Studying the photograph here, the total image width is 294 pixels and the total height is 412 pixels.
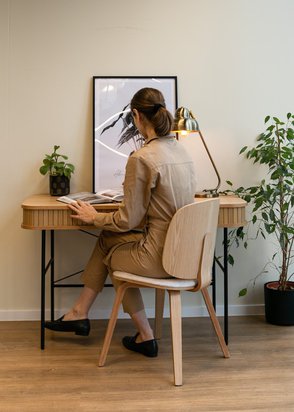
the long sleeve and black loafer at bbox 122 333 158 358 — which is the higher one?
the long sleeve

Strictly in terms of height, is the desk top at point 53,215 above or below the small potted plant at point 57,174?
below

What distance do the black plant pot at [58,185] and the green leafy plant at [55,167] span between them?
2cm

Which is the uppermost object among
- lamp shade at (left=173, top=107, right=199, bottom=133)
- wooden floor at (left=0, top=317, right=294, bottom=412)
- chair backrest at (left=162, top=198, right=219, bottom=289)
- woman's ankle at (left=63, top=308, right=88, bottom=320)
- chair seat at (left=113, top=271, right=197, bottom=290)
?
lamp shade at (left=173, top=107, right=199, bottom=133)

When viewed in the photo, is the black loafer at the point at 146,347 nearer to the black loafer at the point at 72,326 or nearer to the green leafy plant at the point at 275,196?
the black loafer at the point at 72,326

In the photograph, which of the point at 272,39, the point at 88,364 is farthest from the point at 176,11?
the point at 88,364

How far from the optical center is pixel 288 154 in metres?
3.11

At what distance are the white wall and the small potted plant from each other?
140mm

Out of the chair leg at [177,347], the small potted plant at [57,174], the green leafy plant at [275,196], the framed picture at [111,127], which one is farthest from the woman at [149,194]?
the green leafy plant at [275,196]

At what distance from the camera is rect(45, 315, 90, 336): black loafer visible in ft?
9.39

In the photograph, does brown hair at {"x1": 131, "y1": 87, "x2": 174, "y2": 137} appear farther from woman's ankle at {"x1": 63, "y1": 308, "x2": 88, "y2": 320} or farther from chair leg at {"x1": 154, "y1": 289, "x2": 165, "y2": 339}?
woman's ankle at {"x1": 63, "y1": 308, "x2": 88, "y2": 320}

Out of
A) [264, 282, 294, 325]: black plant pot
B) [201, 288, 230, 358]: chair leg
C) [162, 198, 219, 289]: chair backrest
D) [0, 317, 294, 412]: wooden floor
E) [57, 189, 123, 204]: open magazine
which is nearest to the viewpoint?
[0, 317, 294, 412]: wooden floor

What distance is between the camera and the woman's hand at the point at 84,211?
8.75ft

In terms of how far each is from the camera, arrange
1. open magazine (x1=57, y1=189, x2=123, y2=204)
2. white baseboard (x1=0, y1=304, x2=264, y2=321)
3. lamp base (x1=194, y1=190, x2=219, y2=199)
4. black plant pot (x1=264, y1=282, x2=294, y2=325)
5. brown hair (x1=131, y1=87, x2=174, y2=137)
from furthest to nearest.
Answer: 1. white baseboard (x1=0, y1=304, x2=264, y2=321)
2. black plant pot (x1=264, y1=282, x2=294, y2=325)
3. lamp base (x1=194, y1=190, x2=219, y2=199)
4. open magazine (x1=57, y1=189, x2=123, y2=204)
5. brown hair (x1=131, y1=87, x2=174, y2=137)

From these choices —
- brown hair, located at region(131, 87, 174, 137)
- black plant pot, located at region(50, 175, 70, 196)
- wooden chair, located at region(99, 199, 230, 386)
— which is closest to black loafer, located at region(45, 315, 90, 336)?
wooden chair, located at region(99, 199, 230, 386)
